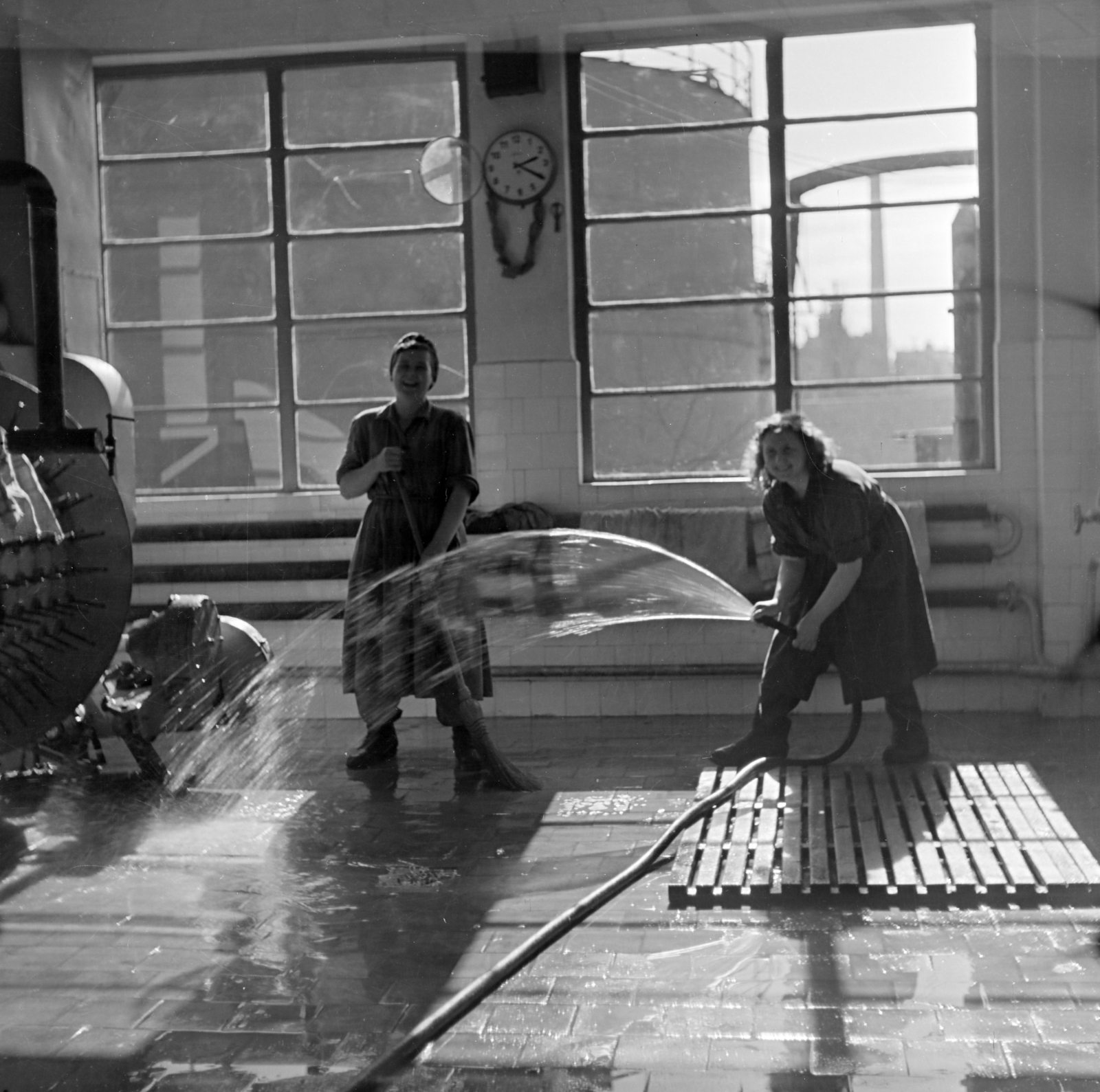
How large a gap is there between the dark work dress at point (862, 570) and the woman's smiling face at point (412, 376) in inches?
15.2

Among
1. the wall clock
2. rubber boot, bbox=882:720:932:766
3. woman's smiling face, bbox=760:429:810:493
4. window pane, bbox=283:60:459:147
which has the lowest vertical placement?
rubber boot, bbox=882:720:932:766

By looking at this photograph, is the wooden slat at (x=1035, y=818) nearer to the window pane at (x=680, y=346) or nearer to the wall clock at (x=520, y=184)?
the window pane at (x=680, y=346)

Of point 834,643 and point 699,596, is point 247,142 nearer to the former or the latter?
point 699,596

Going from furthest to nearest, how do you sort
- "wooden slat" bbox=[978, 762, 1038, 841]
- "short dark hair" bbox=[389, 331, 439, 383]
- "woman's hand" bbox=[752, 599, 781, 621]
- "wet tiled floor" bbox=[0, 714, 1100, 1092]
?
1. "wooden slat" bbox=[978, 762, 1038, 841]
2. "woman's hand" bbox=[752, 599, 781, 621]
3. "short dark hair" bbox=[389, 331, 439, 383]
4. "wet tiled floor" bbox=[0, 714, 1100, 1092]

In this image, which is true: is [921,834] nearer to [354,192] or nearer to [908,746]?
[908,746]

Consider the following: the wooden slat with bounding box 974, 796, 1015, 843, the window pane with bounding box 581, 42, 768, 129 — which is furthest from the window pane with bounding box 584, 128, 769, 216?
the wooden slat with bounding box 974, 796, 1015, 843

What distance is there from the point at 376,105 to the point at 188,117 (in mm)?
270

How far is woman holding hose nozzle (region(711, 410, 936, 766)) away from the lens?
1.31 meters

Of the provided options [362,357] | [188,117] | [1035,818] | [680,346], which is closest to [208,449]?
[362,357]

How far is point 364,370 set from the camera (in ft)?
4.36

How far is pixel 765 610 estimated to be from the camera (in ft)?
4.59

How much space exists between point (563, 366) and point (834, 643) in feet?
1.51

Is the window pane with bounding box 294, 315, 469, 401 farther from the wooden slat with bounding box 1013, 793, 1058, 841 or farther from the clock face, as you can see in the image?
the wooden slat with bounding box 1013, 793, 1058, 841

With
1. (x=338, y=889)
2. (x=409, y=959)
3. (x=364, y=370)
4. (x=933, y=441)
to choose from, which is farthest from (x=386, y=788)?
(x=933, y=441)
